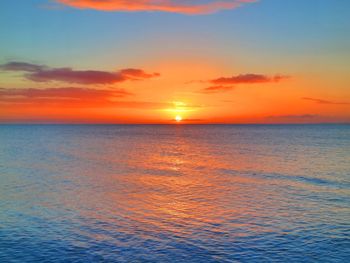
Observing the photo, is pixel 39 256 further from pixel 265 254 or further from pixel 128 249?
pixel 265 254

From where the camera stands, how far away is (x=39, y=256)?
2284 cm

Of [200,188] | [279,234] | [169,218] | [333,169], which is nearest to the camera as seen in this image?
[279,234]

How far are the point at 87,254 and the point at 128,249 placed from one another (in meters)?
2.78

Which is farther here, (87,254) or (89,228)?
(89,228)

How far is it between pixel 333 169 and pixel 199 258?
4527 centimetres

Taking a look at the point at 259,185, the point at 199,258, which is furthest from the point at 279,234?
the point at 259,185

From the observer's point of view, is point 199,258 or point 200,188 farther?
point 200,188

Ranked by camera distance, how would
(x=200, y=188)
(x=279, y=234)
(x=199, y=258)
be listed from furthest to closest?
(x=200, y=188) → (x=279, y=234) → (x=199, y=258)

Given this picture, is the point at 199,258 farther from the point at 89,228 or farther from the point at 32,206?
the point at 32,206

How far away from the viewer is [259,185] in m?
47.6

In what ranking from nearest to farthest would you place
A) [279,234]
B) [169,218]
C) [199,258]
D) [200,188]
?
[199,258], [279,234], [169,218], [200,188]

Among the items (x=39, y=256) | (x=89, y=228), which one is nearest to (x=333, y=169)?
(x=89, y=228)

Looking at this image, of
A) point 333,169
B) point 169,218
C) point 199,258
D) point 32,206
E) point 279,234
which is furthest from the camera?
point 333,169

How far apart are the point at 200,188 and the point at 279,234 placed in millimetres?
19590
